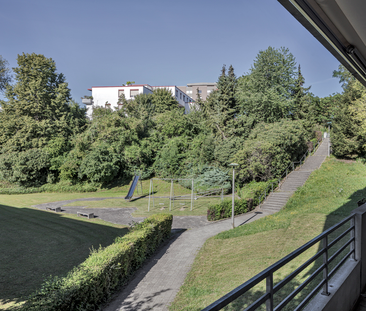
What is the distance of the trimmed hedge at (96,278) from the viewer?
17.6 ft

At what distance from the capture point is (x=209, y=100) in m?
39.9

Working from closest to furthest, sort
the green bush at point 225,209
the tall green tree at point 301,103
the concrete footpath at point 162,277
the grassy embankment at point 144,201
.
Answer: the concrete footpath at point 162,277 → the green bush at point 225,209 → the grassy embankment at point 144,201 → the tall green tree at point 301,103

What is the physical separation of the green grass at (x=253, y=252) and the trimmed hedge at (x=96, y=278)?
199 centimetres

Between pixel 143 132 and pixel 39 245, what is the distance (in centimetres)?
2478

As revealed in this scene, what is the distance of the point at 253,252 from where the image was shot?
916cm

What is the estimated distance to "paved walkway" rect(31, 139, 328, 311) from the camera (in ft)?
22.6

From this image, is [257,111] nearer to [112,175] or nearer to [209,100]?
[209,100]

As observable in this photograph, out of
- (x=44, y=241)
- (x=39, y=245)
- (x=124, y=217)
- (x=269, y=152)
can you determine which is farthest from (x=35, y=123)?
(x=269, y=152)

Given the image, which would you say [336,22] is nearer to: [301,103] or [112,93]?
[301,103]

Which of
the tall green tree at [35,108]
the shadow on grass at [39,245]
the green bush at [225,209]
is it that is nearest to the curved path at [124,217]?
the green bush at [225,209]

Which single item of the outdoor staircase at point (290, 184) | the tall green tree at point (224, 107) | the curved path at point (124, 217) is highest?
the tall green tree at point (224, 107)

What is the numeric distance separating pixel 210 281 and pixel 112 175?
24.5 meters

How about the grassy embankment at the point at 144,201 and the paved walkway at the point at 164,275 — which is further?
the grassy embankment at the point at 144,201

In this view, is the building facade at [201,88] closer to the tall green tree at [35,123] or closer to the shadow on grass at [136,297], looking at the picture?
the tall green tree at [35,123]
